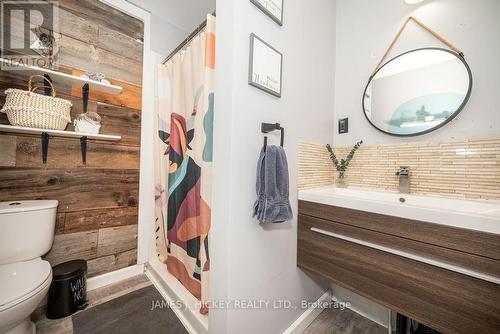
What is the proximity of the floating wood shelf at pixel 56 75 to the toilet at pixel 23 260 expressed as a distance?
2.80 feet

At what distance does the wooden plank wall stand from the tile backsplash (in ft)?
5.09

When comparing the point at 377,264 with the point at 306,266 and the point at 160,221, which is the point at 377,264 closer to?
the point at 306,266

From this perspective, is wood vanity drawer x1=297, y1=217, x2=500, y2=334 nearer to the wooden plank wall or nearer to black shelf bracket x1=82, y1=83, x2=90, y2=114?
the wooden plank wall

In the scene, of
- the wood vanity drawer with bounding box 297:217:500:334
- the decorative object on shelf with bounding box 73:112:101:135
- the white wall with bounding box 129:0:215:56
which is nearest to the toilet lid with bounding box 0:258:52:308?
the decorative object on shelf with bounding box 73:112:101:135

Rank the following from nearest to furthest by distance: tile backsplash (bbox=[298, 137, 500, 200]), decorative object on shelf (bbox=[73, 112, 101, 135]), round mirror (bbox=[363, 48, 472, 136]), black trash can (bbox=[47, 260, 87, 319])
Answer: tile backsplash (bbox=[298, 137, 500, 200])
round mirror (bbox=[363, 48, 472, 136])
black trash can (bbox=[47, 260, 87, 319])
decorative object on shelf (bbox=[73, 112, 101, 135])

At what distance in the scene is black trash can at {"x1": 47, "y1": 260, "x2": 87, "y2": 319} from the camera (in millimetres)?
1263

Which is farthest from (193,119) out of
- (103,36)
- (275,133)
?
(103,36)

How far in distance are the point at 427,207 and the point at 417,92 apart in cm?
87

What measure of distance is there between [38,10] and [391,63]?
2512 mm

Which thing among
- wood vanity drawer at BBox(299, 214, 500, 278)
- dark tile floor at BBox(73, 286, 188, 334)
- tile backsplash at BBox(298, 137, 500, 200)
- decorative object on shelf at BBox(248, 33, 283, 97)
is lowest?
dark tile floor at BBox(73, 286, 188, 334)

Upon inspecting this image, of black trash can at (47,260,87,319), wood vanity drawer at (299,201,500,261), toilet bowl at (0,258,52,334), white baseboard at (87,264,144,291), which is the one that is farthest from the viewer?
white baseboard at (87,264,144,291)
